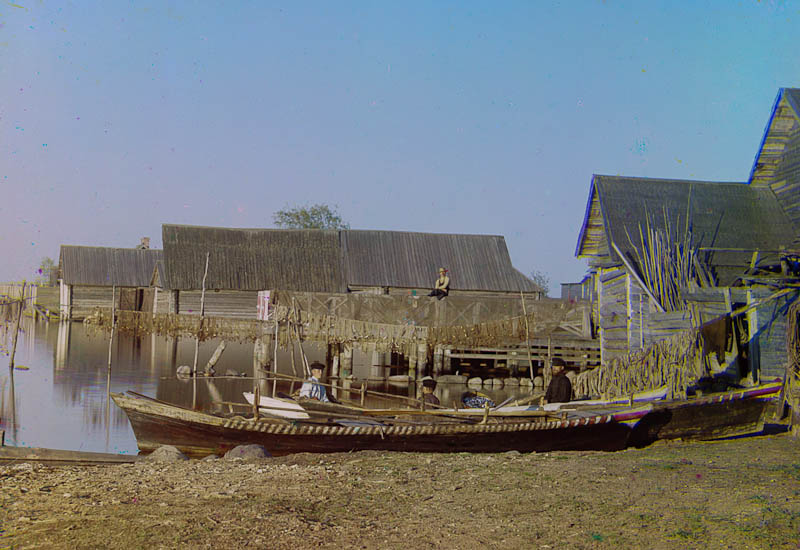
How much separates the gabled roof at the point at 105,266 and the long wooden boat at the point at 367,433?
47.6m

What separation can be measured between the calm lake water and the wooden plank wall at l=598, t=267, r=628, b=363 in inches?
170

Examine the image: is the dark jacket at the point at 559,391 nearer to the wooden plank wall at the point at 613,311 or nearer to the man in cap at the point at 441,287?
the wooden plank wall at the point at 613,311

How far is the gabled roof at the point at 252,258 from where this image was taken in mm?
41406

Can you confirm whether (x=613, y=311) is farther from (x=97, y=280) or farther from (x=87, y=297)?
(x=87, y=297)

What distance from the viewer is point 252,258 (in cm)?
4306

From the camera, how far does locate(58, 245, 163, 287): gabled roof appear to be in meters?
58.2

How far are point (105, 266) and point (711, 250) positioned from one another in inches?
2027

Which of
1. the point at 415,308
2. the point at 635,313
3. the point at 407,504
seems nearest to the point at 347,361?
the point at 415,308

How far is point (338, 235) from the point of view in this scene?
45.4 m

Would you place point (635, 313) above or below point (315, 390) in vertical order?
above

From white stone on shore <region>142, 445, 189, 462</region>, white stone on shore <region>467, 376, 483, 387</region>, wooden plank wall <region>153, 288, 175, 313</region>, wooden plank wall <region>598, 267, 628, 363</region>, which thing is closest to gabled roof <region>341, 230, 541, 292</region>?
wooden plank wall <region>153, 288, 175, 313</region>

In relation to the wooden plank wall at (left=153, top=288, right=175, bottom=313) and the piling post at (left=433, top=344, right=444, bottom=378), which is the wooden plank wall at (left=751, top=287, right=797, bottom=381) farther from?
the wooden plank wall at (left=153, top=288, right=175, bottom=313)

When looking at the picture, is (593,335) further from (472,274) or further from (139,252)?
(139,252)

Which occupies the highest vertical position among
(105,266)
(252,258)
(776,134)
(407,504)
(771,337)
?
(776,134)
